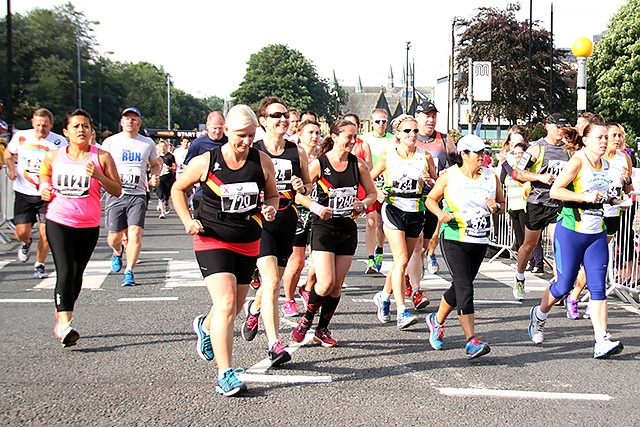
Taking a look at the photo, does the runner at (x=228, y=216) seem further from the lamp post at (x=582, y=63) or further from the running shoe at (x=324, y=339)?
the lamp post at (x=582, y=63)

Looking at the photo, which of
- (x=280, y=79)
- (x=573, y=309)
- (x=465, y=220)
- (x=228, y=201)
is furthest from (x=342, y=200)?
(x=280, y=79)

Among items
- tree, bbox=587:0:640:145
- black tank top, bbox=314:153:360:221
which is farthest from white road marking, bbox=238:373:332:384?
tree, bbox=587:0:640:145

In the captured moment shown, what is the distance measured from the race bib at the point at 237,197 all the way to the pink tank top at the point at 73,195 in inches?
76.5

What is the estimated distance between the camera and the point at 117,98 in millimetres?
91188

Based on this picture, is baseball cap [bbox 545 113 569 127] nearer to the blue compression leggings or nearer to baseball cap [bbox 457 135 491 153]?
the blue compression leggings

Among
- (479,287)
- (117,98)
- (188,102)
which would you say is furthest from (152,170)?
(188,102)

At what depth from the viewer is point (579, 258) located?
23.2 feet

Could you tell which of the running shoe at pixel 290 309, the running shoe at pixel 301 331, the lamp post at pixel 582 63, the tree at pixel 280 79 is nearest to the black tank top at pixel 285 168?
the running shoe at pixel 301 331

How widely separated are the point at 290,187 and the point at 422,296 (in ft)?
7.85

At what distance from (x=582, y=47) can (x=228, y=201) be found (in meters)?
9.45

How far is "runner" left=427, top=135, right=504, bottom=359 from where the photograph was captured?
22.0 ft

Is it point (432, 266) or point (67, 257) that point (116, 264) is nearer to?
point (67, 257)

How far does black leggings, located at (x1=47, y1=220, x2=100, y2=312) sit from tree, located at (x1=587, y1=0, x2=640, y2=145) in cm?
5308

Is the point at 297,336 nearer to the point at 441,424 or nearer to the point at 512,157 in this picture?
the point at 441,424
